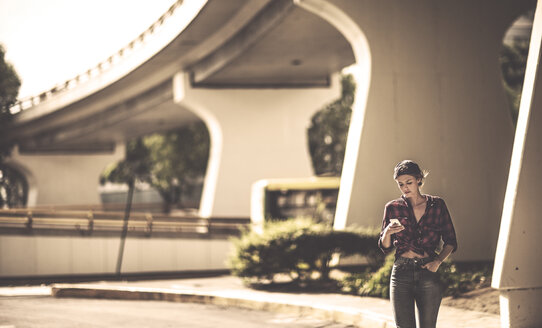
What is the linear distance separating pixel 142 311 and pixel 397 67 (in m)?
8.21

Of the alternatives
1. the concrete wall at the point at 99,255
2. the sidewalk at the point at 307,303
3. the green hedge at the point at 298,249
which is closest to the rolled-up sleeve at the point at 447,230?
the sidewalk at the point at 307,303

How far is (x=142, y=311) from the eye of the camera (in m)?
12.7

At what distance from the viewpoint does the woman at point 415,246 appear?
5.39 metres

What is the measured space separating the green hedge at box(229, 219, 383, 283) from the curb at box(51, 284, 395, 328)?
1.70 m

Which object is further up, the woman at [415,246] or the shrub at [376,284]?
the woman at [415,246]

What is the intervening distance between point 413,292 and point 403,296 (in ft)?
0.25

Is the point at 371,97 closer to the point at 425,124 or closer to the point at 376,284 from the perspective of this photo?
the point at 425,124

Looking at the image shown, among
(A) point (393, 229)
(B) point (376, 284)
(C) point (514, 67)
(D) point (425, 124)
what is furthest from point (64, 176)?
(A) point (393, 229)

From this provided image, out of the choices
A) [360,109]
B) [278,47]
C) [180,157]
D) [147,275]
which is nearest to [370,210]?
[360,109]

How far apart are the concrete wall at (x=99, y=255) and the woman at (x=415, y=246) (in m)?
21.1

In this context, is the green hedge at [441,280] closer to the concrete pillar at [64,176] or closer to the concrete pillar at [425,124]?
the concrete pillar at [425,124]

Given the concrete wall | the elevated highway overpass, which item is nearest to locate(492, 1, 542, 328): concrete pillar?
the elevated highway overpass

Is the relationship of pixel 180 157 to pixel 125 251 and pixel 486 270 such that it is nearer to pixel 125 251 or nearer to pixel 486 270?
pixel 125 251

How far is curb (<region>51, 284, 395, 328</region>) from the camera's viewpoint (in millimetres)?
10266
